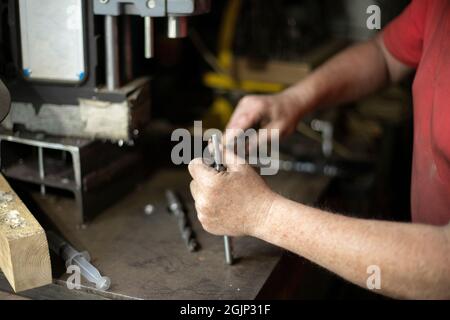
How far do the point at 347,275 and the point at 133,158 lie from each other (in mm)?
643

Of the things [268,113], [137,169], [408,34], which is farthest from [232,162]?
[408,34]

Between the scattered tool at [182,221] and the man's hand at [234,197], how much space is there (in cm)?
17

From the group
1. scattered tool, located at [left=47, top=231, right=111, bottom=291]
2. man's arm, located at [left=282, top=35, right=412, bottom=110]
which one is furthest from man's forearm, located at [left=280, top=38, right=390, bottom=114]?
scattered tool, located at [left=47, top=231, right=111, bottom=291]

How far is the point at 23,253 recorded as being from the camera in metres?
0.95

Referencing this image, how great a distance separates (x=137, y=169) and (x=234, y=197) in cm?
49

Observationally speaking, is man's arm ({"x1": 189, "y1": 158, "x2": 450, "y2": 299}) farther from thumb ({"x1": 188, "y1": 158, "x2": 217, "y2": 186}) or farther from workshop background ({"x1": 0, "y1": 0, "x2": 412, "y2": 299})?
workshop background ({"x1": 0, "y1": 0, "x2": 412, "y2": 299})

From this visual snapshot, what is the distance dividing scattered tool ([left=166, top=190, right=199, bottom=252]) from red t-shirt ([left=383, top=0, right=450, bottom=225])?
0.45 m

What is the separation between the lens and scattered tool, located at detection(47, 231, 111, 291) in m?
1.02

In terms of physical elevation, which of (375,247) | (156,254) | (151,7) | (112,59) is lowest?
(156,254)

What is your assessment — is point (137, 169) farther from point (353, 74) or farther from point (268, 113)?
point (353, 74)

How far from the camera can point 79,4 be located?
112 centimetres

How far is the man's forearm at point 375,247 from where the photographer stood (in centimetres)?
88

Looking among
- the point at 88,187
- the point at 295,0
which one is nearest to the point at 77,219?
the point at 88,187
